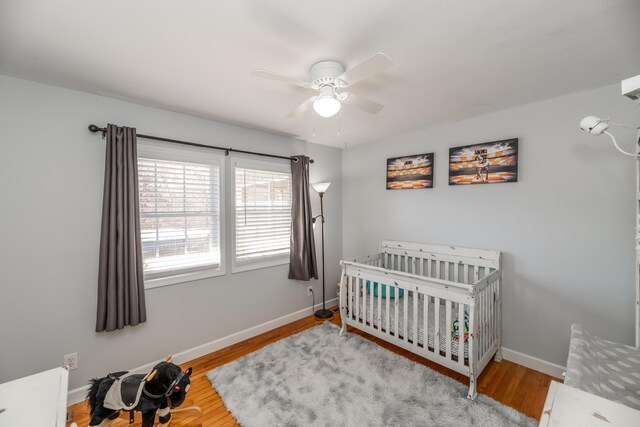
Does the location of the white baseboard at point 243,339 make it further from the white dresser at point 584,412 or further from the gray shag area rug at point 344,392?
the white dresser at point 584,412

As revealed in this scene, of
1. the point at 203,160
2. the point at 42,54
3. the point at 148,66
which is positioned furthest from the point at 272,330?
the point at 42,54

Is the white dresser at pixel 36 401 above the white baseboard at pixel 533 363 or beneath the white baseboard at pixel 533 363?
above

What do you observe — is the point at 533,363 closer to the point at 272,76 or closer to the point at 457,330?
the point at 457,330

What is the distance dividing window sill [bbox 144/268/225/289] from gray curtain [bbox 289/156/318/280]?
0.87 meters

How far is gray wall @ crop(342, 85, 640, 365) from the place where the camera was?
6.37ft

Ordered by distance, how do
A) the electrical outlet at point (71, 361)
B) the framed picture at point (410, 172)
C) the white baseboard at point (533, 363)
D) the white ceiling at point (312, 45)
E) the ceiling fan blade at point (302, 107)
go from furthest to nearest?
1. the framed picture at point (410, 172)
2. the white baseboard at point (533, 363)
3. the electrical outlet at point (71, 361)
4. the ceiling fan blade at point (302, 107)
5. the white ceiling at point (312, 45)

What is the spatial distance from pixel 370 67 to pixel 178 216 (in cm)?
207

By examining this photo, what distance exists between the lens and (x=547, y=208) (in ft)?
7.29

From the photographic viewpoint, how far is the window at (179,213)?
7.53ft

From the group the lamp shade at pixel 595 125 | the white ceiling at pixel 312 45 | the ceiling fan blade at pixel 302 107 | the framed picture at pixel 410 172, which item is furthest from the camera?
the framed picture at pixel 410 172

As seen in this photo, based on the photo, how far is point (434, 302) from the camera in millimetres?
2459

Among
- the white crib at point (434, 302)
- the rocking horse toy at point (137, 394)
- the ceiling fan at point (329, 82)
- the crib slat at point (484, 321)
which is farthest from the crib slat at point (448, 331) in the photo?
the rocking horse toy at point (137, 394)

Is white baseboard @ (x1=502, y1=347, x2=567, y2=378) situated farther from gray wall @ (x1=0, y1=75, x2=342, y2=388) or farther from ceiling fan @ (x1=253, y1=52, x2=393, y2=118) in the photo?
gray wall @ (x1=0, y1=75, x2=342, y2=388)

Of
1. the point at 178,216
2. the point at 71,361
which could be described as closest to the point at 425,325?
the point at 178,216
